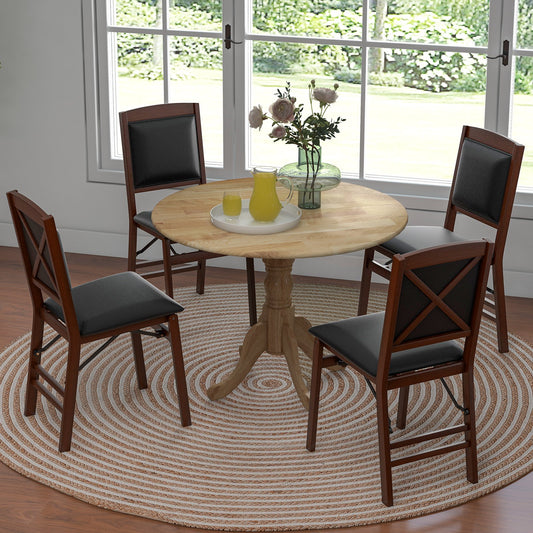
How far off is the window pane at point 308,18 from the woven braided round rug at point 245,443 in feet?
5.20

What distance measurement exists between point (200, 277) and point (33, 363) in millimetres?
1306

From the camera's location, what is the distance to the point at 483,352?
395 centimetres

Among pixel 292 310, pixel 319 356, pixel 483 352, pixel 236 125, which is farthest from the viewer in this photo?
pixel 236 125

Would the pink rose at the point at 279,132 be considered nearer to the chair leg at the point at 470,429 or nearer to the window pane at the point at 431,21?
the chair leg at the point at 470,429

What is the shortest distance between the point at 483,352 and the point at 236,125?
1707mm

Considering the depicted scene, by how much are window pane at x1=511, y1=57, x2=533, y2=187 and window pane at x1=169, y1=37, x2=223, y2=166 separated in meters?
1.45

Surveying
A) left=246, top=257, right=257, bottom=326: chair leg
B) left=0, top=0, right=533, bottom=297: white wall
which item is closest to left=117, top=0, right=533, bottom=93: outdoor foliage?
left=0, top=0, right=533, bottom=297: white wall

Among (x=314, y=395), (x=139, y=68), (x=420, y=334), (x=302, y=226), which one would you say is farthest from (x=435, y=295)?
(x=139, y=68)

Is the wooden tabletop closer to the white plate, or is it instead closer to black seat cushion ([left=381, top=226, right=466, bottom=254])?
the white plate

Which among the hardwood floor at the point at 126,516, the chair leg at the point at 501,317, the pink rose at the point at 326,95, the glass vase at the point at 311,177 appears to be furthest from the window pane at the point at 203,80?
the hardwood floor at the point at 126,516

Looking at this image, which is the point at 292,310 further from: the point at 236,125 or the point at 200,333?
the point at 236,125

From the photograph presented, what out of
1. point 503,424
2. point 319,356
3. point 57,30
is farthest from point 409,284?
point 57,30

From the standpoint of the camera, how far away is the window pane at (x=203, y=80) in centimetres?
471

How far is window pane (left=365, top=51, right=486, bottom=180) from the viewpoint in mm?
4410
